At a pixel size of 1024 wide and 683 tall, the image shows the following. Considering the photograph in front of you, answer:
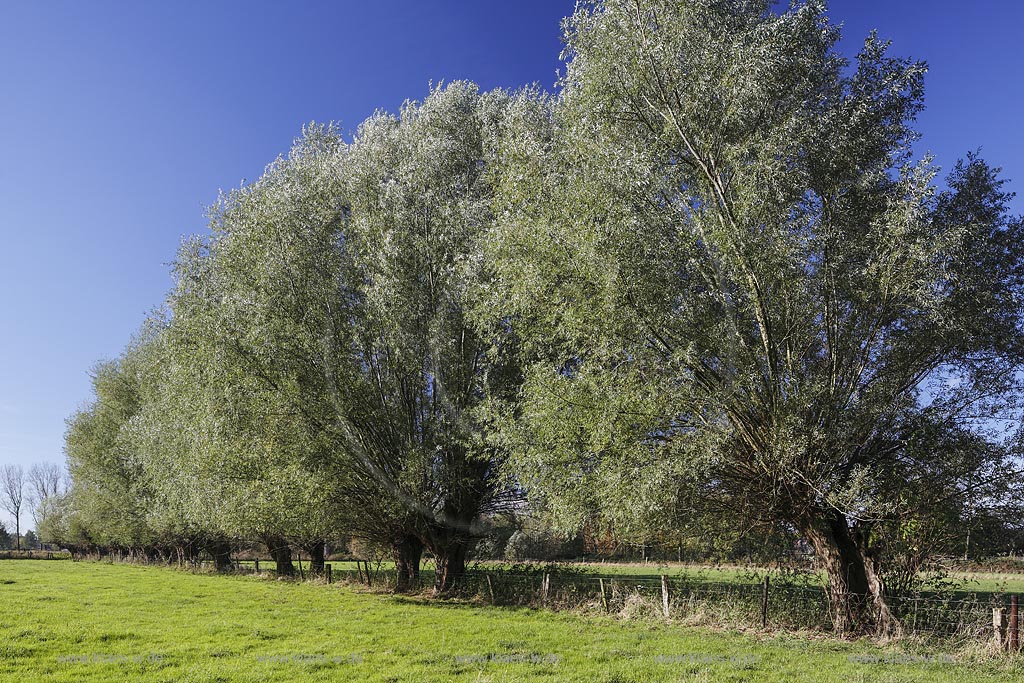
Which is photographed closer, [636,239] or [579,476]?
[636,239]

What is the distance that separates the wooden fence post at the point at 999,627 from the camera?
11.8 m

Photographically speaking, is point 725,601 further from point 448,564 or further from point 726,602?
point 448,564

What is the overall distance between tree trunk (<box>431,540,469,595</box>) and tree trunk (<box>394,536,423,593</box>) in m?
1.97

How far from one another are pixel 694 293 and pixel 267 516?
15.4 metres

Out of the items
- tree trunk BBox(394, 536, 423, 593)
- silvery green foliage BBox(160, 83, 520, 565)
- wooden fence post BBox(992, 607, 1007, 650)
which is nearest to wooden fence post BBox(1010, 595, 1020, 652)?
wooden fence post BBox(992, 607, 1007, 650)

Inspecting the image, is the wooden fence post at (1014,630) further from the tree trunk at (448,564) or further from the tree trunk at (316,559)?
the tree trunk at (316,559)

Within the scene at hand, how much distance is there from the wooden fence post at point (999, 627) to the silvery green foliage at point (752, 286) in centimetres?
246

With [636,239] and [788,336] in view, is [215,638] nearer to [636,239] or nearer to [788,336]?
[636,239]

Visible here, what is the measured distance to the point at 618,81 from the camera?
53.5ft

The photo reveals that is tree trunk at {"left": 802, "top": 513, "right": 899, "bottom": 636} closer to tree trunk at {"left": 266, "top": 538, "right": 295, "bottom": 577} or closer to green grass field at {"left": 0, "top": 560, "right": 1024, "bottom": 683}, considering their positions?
green grass field at {"left": 0, "top": 560, "right": 1024, "bottom": 683}

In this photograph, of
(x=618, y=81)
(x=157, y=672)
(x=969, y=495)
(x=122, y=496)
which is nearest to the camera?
(x=157, y=672)

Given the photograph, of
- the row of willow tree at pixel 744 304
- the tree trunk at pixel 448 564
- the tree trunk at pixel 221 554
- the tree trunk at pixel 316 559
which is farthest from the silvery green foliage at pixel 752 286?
the tree trunk at pixel 221 554

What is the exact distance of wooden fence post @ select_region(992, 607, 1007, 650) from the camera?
11.8m

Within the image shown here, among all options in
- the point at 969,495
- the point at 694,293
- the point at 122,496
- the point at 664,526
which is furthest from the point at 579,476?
the point at 122,496
